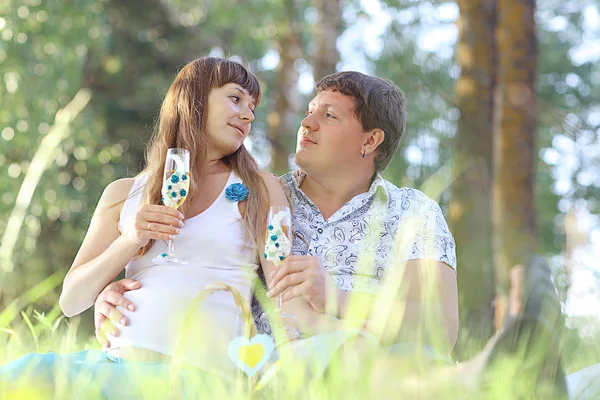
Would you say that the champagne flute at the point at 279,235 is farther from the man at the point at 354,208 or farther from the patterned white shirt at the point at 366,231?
the patterned white shirt at the point at 366,231

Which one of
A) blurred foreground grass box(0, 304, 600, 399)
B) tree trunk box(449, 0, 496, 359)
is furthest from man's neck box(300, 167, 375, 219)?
tree trunk box(449, 0, 496, 359)

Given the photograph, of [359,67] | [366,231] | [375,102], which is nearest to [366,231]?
[366,231]

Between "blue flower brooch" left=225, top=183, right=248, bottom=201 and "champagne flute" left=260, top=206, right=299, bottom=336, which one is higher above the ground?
"blue flower brooch" left=225, top=183, right=248, bottom=201

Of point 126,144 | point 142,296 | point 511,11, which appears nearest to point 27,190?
point 142,296

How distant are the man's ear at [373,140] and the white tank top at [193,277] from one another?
658 mm

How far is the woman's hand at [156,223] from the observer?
2186mm

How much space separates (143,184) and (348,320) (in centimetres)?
144

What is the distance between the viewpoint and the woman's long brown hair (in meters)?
2.62

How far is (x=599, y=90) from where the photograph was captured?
10.3m

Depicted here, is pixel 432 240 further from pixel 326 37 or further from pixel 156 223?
pixel 326 37

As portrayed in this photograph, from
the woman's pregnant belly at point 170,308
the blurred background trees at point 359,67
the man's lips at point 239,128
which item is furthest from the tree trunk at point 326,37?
the woman's pregnant belly at point 170,308

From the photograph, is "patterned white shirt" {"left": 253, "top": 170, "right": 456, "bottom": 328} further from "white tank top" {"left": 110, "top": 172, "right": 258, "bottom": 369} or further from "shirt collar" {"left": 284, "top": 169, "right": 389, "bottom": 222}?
"white tank top" {"left": 110, "top": 172, "right": 258, "bottom": 369}

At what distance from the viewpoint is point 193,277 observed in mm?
2424

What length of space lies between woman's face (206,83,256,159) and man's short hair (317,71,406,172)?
529 mm
